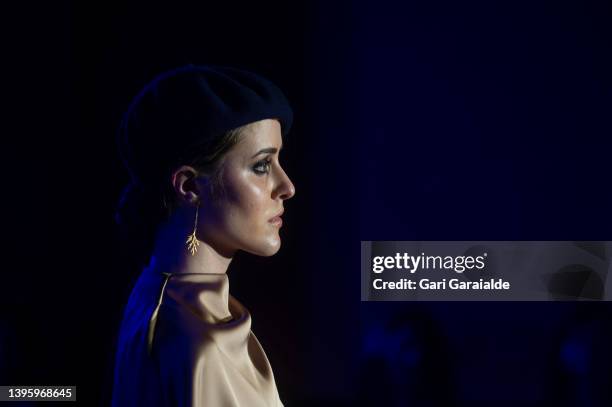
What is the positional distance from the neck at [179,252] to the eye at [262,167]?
167 mm

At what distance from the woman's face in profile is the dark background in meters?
0.79

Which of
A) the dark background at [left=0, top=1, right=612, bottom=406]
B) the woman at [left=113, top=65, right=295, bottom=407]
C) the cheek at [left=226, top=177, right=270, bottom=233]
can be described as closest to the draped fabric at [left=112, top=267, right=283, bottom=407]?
the woman at [left=113, top=65, right=295, bottom=407]

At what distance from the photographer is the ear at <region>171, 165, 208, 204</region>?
1.41 m

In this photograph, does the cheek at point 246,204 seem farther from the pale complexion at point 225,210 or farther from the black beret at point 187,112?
the black beret at point 187,112

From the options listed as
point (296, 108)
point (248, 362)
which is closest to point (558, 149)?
point (296, 108)

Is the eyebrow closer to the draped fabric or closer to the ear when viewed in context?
the ear

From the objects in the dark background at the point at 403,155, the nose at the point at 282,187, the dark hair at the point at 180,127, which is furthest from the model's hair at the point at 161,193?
the dark background at the point at 403,155

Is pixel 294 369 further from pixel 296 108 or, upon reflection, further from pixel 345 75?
pixel 345 75

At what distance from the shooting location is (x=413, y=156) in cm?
240

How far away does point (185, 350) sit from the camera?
1303 mm

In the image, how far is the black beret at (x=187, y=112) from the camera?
4.45 ft

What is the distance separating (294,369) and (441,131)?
36.5 inches

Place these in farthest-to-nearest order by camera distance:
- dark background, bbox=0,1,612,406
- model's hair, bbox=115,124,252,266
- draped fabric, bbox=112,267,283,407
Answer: dark background, bbox=0,1,612,406
model's hair, bbox=115,124,252,266
draped fabric, bbox=112,267,283,407

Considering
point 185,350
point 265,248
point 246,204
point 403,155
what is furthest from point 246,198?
point 403,155
